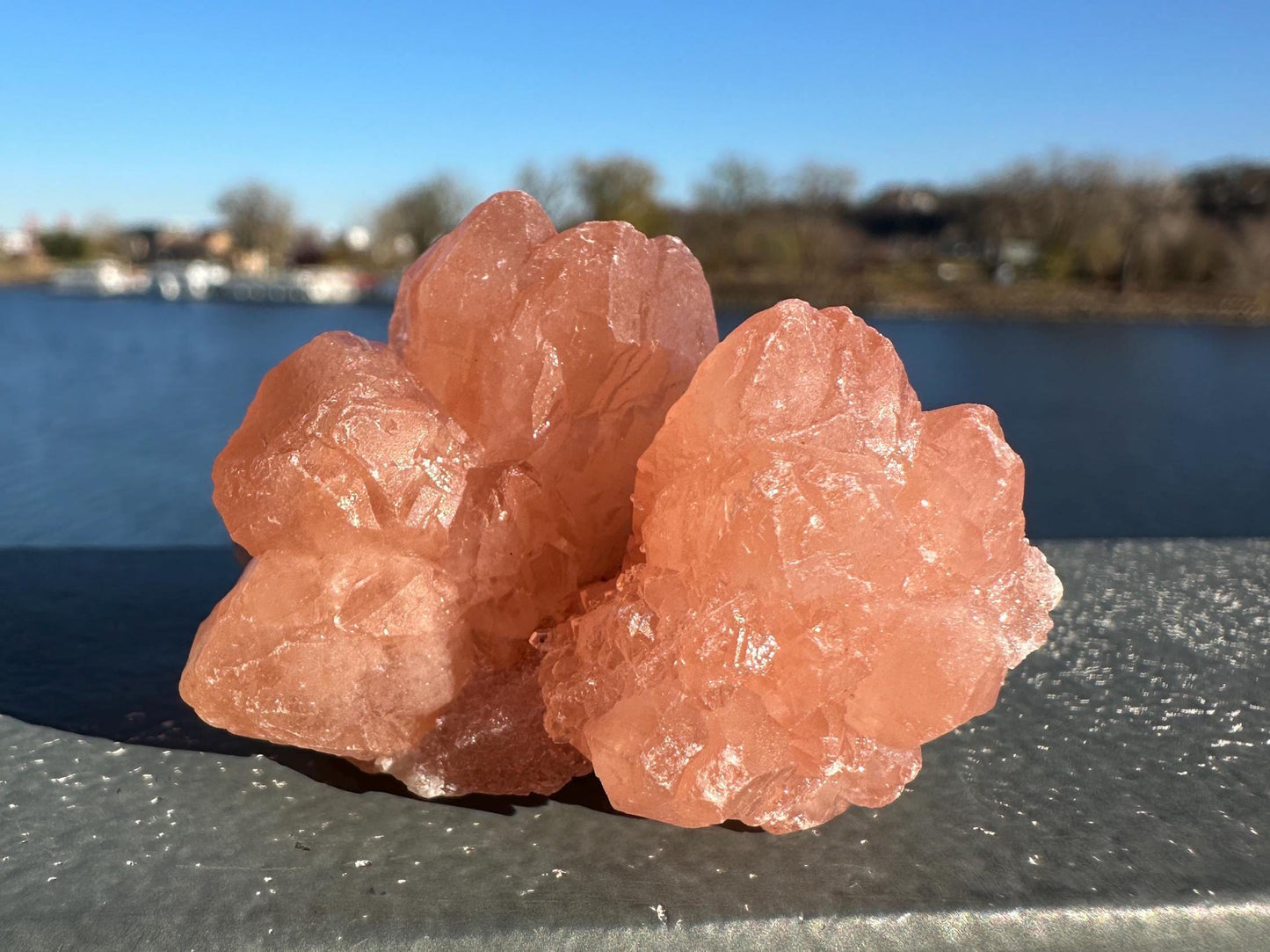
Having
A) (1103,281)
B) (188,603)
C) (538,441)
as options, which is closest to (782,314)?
(538,441)

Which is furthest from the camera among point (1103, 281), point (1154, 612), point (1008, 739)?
point (1103, 281)

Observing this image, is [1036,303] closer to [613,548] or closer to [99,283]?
[613,548]

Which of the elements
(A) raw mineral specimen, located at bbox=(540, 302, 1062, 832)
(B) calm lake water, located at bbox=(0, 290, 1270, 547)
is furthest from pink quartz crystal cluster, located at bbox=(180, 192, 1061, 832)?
(B) calm lake water, located at bbox=(0, 290, 1270, 547)

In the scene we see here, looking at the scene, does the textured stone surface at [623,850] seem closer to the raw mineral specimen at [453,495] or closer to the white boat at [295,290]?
the raw mineral specimen at [453,495]

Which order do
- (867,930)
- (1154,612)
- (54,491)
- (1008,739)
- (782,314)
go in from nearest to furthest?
(867,930)
(782,314)
(1008,739)
(1154,612)
(54,491)

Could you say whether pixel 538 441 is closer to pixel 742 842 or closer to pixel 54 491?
pixel 742 842

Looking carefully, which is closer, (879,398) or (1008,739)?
(879,398)

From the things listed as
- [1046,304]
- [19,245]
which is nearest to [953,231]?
[1046,304]

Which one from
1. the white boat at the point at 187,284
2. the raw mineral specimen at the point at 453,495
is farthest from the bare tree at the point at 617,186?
the raw mineral specimen at the point at 453,495
